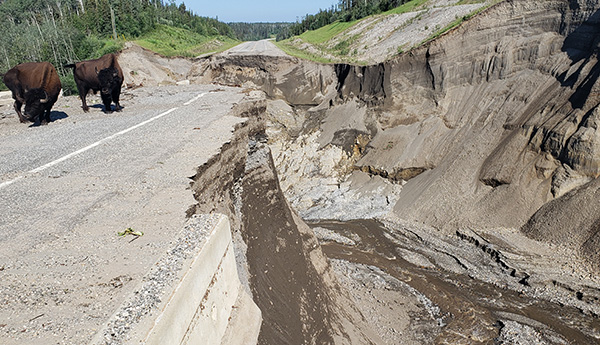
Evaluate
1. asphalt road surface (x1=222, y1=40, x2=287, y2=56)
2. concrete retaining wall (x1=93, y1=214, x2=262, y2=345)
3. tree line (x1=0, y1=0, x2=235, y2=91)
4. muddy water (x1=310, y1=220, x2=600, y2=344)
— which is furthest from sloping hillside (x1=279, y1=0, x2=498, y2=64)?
concrete retaining wall (x1=93, y1=214, x2=262, y2=345)

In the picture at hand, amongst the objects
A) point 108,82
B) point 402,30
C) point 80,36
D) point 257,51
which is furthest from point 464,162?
point 80,36

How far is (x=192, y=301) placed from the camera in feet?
12.7

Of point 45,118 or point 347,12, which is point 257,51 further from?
point 347,12

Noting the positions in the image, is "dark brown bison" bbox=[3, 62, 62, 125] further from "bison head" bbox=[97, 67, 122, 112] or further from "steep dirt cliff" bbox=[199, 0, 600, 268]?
"steep dirt cliff" bbox=[199, 0, 600, 268]

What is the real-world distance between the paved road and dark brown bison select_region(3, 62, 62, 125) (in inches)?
20.6

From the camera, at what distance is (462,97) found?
20938mm

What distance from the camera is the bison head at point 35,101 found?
995 cm

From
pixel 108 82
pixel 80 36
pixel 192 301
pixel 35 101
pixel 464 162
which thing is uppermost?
pixel 80 36

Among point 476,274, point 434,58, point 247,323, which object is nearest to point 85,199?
point 247,323

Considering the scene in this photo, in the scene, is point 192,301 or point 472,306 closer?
point 192,301

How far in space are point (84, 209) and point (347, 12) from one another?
60838mm

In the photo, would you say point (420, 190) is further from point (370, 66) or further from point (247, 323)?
point (247, 323)

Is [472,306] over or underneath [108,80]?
underneath

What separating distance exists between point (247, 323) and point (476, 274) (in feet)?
34.5
